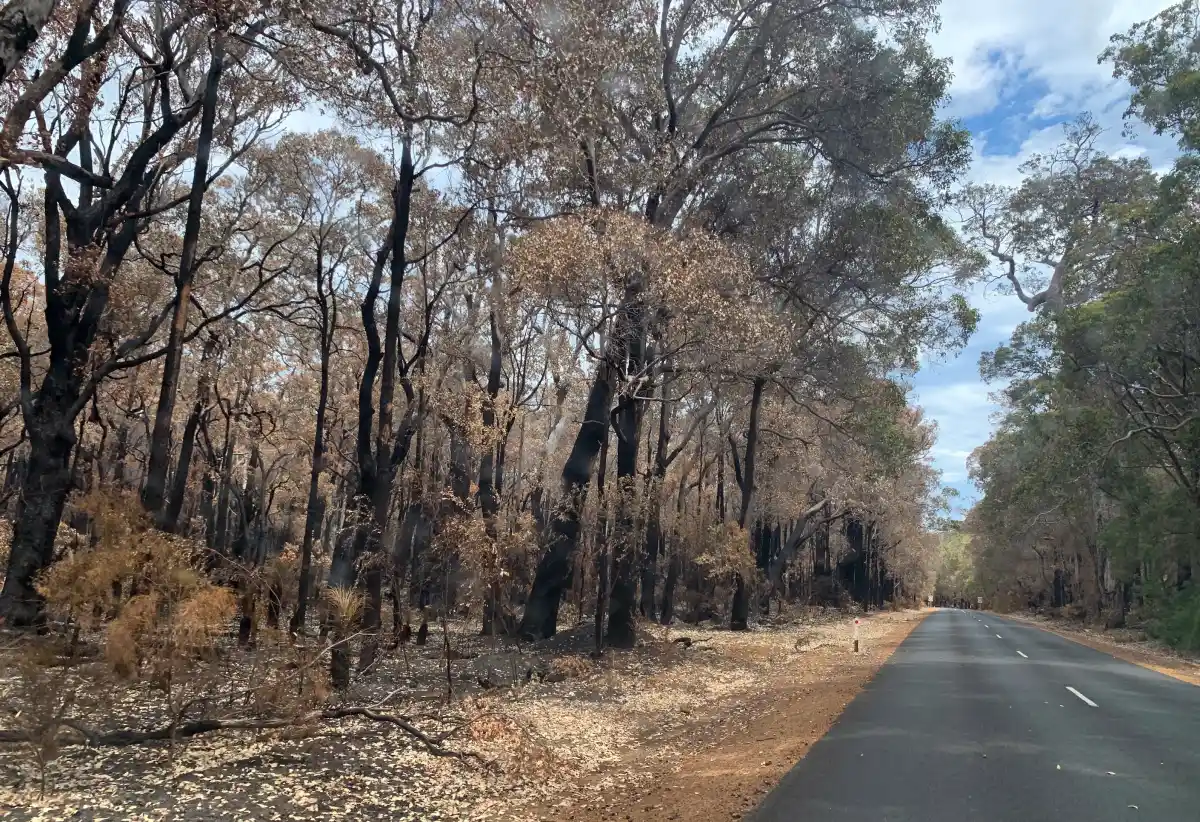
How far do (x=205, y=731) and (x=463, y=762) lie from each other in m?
2.38

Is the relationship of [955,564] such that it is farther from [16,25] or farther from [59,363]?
[16,25]

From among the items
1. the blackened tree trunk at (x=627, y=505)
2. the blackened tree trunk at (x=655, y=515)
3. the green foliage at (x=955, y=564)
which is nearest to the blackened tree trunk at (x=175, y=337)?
the blackened tree trunk at (x=627, y=505)

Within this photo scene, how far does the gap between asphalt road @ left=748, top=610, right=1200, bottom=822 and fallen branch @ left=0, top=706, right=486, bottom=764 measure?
333 cm

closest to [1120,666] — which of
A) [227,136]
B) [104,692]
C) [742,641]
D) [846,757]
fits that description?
[742,641]

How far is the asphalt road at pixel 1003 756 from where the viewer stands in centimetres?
662

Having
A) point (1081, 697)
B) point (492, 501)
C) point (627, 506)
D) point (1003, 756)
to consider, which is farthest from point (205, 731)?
point (492, 501)

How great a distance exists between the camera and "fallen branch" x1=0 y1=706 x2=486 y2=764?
22.9ft

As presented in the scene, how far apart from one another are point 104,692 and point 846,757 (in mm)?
6950

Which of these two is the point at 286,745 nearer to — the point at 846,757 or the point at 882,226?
the point at 846,757

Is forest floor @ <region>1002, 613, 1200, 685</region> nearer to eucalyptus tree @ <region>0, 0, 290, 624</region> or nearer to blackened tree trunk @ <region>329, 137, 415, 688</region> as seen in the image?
blackened tree trunk @ <region>329, 137, 415, 688</region>

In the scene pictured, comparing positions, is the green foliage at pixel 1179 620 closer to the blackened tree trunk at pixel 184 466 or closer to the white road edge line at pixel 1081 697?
the white road edge line at pixel 1081 697

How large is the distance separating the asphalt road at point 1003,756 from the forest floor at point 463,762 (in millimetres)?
576

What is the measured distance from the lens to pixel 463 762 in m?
8.10

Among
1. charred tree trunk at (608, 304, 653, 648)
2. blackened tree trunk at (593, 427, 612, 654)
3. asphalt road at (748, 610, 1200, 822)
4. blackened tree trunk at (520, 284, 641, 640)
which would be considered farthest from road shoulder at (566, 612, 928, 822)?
blackened tree trunk at (520, 284, 641, 640)
